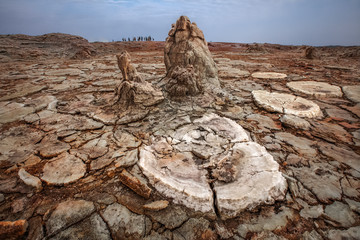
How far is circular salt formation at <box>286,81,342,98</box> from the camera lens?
10.5ft

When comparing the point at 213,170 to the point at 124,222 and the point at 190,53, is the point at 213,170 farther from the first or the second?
the point at 190,53

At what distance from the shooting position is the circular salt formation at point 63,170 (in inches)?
55.6

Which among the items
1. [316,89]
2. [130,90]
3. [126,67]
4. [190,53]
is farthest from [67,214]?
[316,89]

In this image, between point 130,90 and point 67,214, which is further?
point 130,90

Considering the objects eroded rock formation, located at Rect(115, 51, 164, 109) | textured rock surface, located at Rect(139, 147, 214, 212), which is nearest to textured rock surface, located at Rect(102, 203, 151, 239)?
textured rock surface, located at Rect(139, 147, 214, 212)

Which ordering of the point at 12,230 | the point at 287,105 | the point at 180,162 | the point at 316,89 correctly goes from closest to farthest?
1. the point at 12,230
2. the point at 180,162
3. the point at 287,105
4. the point at 316,89

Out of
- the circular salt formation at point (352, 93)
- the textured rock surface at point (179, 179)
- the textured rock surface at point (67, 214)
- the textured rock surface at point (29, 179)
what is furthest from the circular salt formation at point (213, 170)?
the circular salt formation at point (352, 93)

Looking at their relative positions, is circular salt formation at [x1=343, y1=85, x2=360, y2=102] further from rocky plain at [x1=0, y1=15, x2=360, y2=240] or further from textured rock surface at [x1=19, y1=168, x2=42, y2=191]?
textured rock surface at [x1=19, y1=168, x2=42, y2=191]

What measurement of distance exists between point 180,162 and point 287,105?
2308mm

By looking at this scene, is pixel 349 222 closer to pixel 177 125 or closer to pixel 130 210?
pixel 130 210

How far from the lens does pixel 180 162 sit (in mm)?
1610

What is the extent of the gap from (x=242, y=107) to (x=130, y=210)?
244 centimetres

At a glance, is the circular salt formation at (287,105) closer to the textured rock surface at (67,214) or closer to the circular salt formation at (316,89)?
the circular salt formation at (316,89)

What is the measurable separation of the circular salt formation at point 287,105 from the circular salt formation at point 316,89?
0.65 metres
